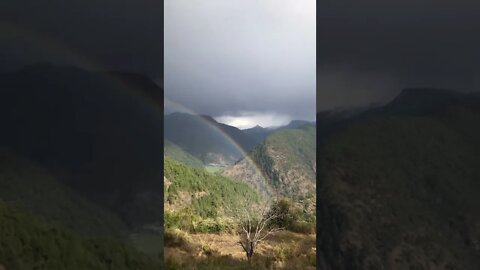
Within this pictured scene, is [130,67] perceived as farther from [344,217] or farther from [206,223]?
[206,223]

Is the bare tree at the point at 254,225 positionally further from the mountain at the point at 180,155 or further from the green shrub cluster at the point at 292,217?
the mountain at the point at 180,155

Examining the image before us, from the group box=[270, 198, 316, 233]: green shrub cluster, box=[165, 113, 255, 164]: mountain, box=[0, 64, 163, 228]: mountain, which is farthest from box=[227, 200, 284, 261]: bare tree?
box=[0, 64, 163, 228]: mountain

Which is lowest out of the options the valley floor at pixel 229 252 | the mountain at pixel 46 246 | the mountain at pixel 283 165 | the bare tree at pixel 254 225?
the valley floor at pixel 229 252

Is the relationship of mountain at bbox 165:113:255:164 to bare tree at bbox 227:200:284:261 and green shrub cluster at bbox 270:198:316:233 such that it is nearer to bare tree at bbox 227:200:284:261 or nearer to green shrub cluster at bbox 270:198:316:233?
bare tree at bbox 227:200:284:261

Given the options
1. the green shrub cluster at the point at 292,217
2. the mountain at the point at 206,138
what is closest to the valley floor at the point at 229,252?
the green shrub cluster at the point at 292,217

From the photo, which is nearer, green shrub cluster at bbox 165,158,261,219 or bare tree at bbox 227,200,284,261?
bare tree at bbox 227,200,284,261

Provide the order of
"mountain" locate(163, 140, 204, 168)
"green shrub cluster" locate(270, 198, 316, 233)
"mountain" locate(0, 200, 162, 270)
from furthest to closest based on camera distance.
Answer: "mountain" locate(163, 140, 204, 168)
"green shrub cluster" locate(270, 198, 316, 233)
"mountain" locate(0, 200, 162, 270)

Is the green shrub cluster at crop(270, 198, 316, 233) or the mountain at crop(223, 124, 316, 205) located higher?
the mountain at crop(223, 124, 316, 205)

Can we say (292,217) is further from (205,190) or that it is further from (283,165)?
(205,190)
